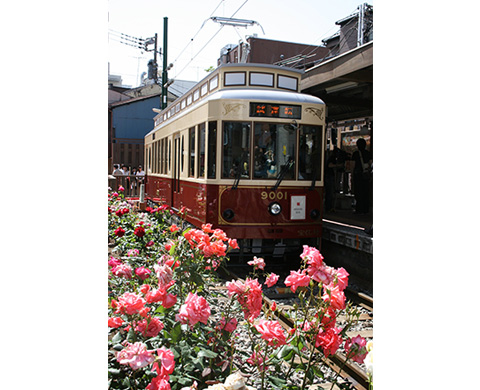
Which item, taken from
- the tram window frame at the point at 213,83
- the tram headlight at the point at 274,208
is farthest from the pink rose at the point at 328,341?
the tram window frame at the point at 213,83

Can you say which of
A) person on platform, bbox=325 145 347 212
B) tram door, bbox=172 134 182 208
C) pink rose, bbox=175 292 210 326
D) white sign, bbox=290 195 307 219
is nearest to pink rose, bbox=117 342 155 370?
pink rose, bbox=175 292 210 326

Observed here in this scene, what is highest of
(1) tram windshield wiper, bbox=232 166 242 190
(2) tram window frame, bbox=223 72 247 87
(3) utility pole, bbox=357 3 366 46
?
(3) utility pole, bbox=357 3 366 46

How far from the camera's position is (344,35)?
18.2 meters

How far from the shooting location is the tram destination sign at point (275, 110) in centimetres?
702

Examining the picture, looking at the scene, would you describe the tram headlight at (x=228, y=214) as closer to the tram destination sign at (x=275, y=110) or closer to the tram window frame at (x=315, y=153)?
the tram window frame at (x=315, y=153)

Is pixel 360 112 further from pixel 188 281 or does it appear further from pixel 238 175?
pixel 188 281

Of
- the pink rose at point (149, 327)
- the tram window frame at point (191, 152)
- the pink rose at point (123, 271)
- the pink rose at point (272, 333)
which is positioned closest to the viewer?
the pink rose at point (272, 333)

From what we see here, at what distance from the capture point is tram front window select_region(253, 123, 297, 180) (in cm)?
707

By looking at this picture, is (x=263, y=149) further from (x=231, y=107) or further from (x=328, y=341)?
(x=328, y=341)

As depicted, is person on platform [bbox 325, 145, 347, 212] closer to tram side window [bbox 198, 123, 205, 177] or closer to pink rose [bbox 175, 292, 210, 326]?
tram side window [bbox 198, 123, 205, 177]

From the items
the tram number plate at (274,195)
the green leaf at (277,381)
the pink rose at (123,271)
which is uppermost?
the tram number plate at (274,195)

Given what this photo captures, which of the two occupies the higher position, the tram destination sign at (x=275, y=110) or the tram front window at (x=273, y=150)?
the tram destination sign at (x=275, y=110)

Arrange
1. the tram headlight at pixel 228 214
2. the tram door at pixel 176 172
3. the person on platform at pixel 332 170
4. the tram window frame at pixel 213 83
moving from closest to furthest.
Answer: the tram headlight at pixel 228 214 → the tram window frame at pixel 213 83 → the tram door at pixel 176 172 → the person on platform at pixel 332 170

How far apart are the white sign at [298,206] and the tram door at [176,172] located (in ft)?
9.22
